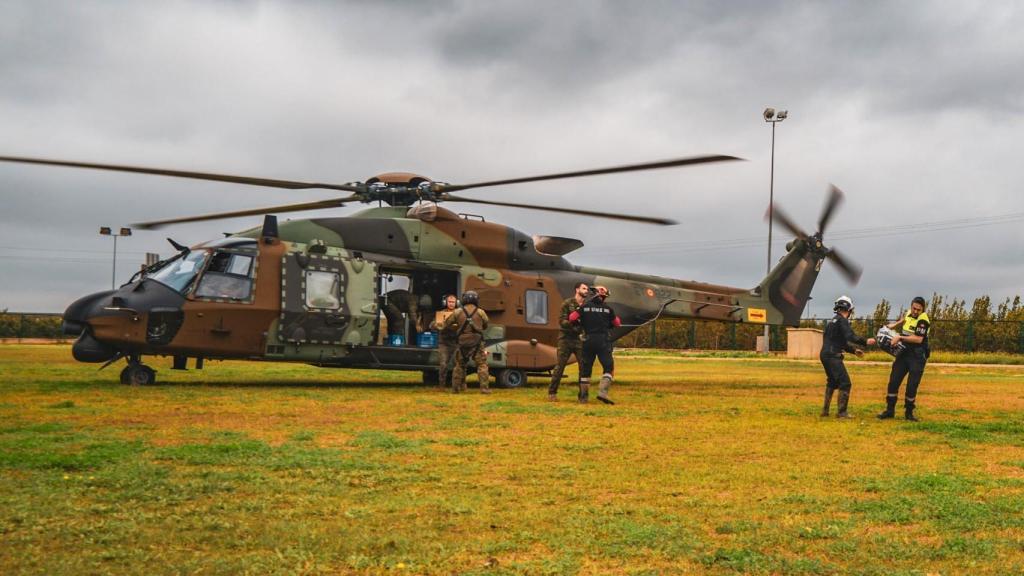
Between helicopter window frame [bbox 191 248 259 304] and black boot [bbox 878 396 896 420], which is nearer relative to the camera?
black boot [bbox 878 396 896 420]

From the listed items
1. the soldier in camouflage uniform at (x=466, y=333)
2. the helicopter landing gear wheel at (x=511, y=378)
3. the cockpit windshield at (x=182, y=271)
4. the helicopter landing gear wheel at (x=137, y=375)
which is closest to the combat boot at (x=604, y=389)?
the soldier in camouflage uniform at (x=466, y=333)

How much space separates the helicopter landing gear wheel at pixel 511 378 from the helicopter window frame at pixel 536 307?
105cm

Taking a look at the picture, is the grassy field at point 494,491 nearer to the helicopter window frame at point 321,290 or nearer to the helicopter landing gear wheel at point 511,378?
the helicopter window frame at point 321,290

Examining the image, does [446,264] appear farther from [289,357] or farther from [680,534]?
[680,534]

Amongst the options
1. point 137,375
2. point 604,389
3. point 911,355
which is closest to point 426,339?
point 604,389

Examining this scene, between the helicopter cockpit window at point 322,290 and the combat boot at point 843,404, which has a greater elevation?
the helicopter cockpit window at point 322,290

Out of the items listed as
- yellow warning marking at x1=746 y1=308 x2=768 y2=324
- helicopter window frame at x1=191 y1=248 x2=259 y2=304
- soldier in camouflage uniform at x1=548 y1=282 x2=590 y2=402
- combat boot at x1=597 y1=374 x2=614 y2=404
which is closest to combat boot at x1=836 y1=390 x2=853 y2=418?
combat boot at x1=597 y1=374 x2=614 y2=404

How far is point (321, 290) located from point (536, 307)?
15.3 ft

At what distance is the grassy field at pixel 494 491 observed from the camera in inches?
179

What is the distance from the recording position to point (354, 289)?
1631 cm

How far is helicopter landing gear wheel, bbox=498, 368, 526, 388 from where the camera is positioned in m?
18.0

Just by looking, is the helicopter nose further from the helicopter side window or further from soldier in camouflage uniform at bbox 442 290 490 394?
the helicopter side window

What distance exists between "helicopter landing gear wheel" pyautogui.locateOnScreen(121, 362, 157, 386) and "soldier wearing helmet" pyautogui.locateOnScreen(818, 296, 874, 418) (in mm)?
10749

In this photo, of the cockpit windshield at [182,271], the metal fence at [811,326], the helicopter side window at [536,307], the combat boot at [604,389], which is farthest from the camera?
the metal fence at [811,326]
